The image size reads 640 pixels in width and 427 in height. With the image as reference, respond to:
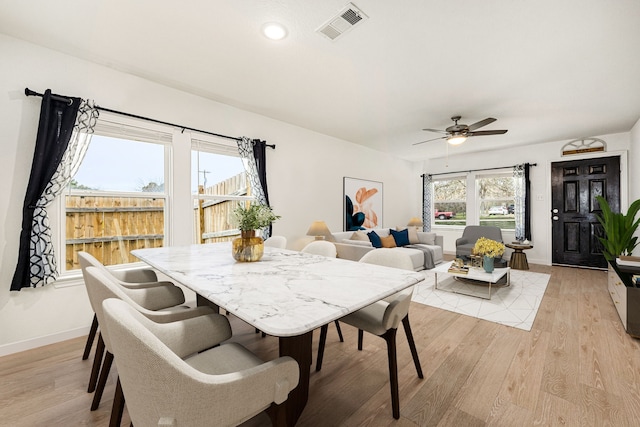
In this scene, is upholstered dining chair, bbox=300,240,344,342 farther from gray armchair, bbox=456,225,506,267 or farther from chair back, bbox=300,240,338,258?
gray armchair, bbox=456,225,506,267

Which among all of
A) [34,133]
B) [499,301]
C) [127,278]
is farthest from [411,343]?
[34,133]

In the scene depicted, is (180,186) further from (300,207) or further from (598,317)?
(598,317)

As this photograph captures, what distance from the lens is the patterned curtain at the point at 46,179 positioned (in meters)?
2.20

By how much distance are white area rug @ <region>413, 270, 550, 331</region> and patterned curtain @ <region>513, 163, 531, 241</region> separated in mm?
1641

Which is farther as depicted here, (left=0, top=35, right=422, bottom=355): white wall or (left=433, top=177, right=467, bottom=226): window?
(left=433, top=177, right=467, bottom=226): window

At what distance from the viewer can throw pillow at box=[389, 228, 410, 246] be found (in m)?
5.38

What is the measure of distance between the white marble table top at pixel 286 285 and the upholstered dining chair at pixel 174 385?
7.0 inches

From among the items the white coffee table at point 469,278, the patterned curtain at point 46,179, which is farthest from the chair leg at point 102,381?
the white coffee table at point 469,278

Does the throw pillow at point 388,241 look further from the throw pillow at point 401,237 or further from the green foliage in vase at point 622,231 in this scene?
the green foliage in vase at point 622,231

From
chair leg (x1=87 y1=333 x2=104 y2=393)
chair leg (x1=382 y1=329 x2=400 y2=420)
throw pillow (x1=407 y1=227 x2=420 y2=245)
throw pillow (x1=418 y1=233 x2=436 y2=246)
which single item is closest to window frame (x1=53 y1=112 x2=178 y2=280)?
chair leg (x1=87 y1=333 x2=104 y2=393)

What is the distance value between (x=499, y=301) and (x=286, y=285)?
10.6 ft

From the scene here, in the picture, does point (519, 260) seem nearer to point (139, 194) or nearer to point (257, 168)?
point (257, 168)

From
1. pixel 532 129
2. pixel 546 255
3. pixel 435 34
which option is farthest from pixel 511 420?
pixel 546 255

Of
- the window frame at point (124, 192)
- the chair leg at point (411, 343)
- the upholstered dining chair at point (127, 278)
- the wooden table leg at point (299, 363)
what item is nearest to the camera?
the wooden table leg at point (299, 363)
